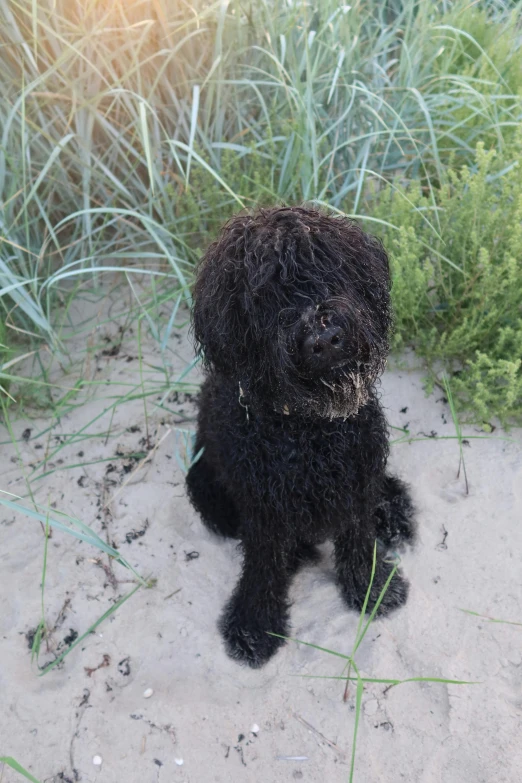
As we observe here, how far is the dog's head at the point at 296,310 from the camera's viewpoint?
61.1 inches

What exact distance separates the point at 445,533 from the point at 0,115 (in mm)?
3220

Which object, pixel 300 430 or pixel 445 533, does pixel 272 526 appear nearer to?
pixel 300 430

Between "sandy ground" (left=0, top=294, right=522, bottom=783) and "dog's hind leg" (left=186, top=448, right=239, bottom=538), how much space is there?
0.12 metres

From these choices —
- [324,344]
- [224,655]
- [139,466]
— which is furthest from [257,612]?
[324,344]

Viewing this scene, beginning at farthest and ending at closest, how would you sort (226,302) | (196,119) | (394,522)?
1. (196,119)
2. (394,522)
3. (226,302)

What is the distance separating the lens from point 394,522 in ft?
8.51

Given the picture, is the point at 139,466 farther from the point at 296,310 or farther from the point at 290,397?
the point at 296,310

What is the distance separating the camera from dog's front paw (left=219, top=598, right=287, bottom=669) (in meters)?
2.35

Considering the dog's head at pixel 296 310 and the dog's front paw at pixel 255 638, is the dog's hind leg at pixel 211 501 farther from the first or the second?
the dog's head at pixel 296 310

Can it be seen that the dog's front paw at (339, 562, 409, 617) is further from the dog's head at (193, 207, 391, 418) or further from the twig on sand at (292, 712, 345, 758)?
the dog's head at (193, 207, 391, 418)

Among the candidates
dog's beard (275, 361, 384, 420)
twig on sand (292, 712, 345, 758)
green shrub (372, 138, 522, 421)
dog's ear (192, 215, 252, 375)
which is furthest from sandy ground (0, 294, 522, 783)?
dog's ear (192, 215, 252, 375)

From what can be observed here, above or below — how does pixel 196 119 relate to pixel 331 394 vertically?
below

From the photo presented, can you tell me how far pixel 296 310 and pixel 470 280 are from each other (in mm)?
1545

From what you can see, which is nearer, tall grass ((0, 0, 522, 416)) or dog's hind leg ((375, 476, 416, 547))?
dog's hind leg ((375, 476, 416, 547))
